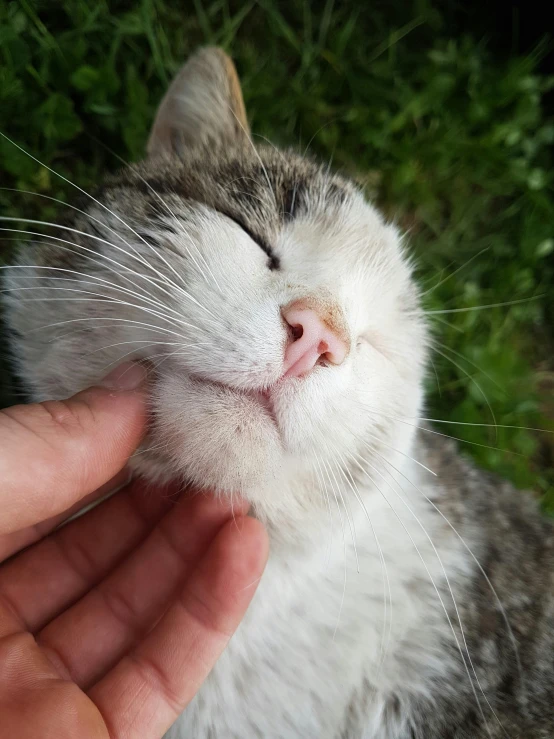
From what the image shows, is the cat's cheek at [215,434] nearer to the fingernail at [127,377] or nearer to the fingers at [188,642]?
the fingernail at [127,377]

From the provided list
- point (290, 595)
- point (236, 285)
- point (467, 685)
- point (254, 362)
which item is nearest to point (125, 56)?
point (236, 285)

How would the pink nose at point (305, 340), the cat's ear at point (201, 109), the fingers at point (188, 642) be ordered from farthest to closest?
1. the cat's ear at point (201, 109)
2. the fingers at point (188, 642)
3. the pink nose at point (305, 340)

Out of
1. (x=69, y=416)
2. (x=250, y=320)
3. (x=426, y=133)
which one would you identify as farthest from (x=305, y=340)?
(x=426, y=133)

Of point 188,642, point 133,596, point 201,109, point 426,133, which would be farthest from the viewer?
point 426,133

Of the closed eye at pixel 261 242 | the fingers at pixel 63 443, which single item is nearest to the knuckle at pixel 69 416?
the fingers at pixel 63 443

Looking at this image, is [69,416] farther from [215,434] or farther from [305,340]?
[305,340]

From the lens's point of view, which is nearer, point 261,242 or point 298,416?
point 298,416

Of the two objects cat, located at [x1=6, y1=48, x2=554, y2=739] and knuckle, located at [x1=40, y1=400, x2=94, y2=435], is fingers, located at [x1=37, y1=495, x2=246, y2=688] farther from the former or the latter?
knuckle, located at [x1=40, y1=400, x2=94, y2=435]
